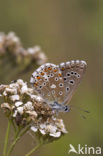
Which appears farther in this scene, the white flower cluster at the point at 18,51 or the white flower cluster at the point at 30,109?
the white flower cluster at the point at 18,51

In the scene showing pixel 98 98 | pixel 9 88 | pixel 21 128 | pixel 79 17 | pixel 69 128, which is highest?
pixel 79 17

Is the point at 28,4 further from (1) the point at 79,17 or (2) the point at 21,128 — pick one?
(2) the point at 21,128

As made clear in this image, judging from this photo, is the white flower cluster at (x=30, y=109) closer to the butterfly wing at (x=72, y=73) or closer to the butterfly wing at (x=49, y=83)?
the butterfly wing at (x=49, y=83)

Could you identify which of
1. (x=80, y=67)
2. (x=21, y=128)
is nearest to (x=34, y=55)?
(x=80, y=67)

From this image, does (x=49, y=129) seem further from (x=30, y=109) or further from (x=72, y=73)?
(x=72, y=73)

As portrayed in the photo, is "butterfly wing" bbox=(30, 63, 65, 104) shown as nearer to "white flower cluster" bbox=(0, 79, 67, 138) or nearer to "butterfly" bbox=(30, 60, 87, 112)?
"butterfly" bbox=(30, 60, 87, 112)

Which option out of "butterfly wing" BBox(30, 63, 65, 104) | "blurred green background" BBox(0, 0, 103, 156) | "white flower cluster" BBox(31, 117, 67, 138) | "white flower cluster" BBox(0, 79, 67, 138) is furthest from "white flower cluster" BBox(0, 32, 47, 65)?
"white flower cluster" BBox(31, 117, 67, 138)

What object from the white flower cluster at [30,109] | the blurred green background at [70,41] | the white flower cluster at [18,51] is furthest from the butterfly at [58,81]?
the white flower cluster at [18,51]
